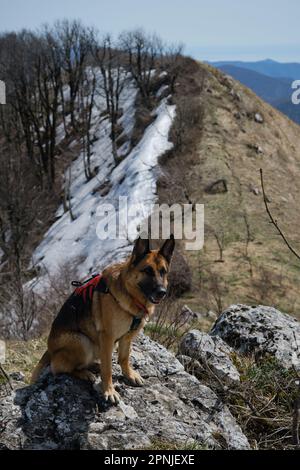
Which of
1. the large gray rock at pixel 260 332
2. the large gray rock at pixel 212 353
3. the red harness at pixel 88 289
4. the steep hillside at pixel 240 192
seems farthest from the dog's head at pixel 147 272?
the steep hillside at pixel 240 192

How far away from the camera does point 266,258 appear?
79.6ft

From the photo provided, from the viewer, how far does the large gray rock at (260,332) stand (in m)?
6.38

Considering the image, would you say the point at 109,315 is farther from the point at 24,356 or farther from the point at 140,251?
the point at 24,356

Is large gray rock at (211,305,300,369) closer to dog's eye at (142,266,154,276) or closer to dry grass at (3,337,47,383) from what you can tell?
dog's eye at (142,266,154,276)

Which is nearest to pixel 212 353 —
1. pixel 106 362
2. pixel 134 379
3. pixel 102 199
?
pixel 134 379

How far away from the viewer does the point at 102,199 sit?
1382 inches

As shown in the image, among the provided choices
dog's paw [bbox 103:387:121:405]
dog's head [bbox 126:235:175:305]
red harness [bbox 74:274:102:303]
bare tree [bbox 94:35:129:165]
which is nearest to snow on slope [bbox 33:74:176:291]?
bare tree [bbox 94:35:129:165]

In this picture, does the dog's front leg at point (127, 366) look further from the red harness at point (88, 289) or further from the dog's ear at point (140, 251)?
the dog's ear at point (140, 251)

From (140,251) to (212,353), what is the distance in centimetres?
187

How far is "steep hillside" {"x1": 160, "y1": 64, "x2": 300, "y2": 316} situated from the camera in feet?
72.6

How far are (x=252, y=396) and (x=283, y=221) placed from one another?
79.3 feet

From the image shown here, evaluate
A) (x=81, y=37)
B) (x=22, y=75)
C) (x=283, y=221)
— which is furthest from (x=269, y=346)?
(x=81, y=37)

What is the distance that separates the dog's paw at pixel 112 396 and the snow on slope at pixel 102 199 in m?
18.4

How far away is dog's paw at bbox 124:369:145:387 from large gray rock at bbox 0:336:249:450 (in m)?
0.06
